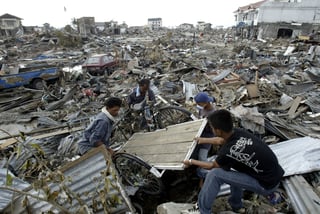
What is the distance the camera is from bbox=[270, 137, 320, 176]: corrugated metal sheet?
3.17 metres

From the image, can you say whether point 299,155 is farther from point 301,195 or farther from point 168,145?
point 168,145

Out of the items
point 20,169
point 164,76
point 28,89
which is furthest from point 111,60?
point 20,169

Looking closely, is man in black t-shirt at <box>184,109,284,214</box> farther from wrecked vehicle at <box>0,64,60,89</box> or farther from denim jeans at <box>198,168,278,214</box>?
wrecked vehicle at <box>0,64,60,89</box>

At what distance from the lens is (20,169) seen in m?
4.23

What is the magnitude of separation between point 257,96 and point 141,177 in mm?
5251

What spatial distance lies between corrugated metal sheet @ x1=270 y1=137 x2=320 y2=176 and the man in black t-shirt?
0.98 meters

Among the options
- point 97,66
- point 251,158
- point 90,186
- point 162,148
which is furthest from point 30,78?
point 251,158

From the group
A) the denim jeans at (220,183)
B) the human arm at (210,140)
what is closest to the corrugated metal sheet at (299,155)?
the denim jeans at (220,183)

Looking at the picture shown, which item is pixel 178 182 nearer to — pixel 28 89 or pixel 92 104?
pixel 92 104

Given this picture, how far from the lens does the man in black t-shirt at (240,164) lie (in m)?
2.35

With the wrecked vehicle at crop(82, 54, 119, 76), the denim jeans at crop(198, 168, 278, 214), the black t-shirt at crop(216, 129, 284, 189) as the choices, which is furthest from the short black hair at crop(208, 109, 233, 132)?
the wrecked vehicle at crop(82, 54, 119, 76)

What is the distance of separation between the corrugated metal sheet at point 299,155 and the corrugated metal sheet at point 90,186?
241 centimetres

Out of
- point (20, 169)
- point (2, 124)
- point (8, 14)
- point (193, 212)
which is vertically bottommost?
point (2, 124)

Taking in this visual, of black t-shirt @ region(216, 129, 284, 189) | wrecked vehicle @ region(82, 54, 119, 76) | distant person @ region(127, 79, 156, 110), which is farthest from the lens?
wrecked vehicle @ region(82, 54, 119, 76)
